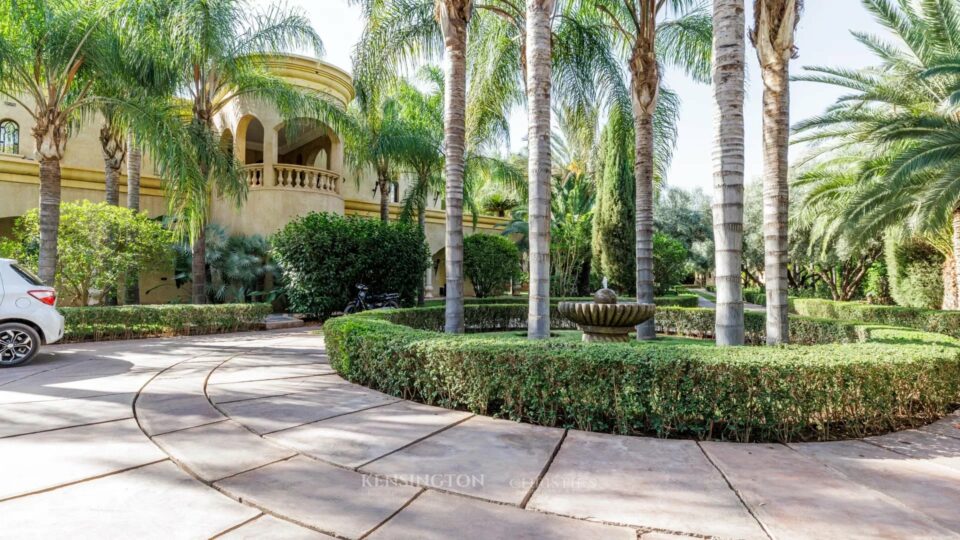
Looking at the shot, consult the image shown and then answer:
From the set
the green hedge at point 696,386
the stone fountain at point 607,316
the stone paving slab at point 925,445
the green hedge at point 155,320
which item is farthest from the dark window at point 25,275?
the stone paving slab at point 925,445

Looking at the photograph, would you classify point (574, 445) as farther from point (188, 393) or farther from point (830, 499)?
point (188, 393)

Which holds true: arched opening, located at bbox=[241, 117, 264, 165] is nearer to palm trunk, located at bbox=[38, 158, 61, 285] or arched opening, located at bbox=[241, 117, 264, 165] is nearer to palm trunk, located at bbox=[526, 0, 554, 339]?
palm trunk, located at bbox=[38, 158, 61, 285]

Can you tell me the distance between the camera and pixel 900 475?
3379mm

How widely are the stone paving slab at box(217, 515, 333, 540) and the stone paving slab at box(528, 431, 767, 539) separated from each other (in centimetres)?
121

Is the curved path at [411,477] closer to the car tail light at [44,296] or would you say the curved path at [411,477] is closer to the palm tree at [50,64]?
the car tail light at [44,296]

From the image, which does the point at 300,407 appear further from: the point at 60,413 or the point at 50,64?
the point at 50,64

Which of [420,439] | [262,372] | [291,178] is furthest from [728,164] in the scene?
[291,178]

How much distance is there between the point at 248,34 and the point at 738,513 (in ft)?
47.6

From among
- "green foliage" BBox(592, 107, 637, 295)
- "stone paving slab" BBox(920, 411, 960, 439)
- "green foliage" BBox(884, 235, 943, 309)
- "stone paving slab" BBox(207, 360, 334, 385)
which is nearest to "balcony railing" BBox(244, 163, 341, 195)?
"green foliage" BBox(592, 107, 637, 295)

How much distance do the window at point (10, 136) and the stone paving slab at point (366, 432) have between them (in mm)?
19693

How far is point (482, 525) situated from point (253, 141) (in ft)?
78.4

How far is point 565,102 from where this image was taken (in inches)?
468

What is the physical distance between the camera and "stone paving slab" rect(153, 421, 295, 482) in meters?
3.31

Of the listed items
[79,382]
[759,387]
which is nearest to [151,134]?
[79,382]
